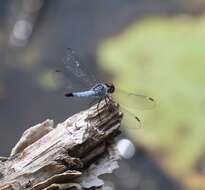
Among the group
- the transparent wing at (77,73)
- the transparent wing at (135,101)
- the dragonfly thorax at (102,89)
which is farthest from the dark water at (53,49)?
the dragonfly thorax at (102,89)

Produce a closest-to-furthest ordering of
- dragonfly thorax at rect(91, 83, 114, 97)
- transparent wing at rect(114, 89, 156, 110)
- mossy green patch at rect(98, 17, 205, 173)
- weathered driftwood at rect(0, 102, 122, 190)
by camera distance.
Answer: weathered driftwood at rect(0, 102, 122, 190) < dragonfly thorax at rect(91, 83, 114, 97) < transparent wing at rect(114, 89, 156, 110) < mossy green patch at rect(98, 17, 205, 173)

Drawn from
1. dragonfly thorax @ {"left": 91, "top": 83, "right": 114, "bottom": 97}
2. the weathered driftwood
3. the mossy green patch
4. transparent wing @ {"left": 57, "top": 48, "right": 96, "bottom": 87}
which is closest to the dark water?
the mossy green patch

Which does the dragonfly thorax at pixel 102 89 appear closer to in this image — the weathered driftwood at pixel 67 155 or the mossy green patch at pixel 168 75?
the weathered driftwood at pixel 67 155

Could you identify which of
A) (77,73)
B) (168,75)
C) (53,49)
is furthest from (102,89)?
(53,49)

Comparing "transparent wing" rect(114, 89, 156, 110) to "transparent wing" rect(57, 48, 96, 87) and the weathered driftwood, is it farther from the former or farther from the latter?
the weathered driftwood

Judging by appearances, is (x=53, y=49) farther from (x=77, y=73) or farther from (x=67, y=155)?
(x=67, y=155)
